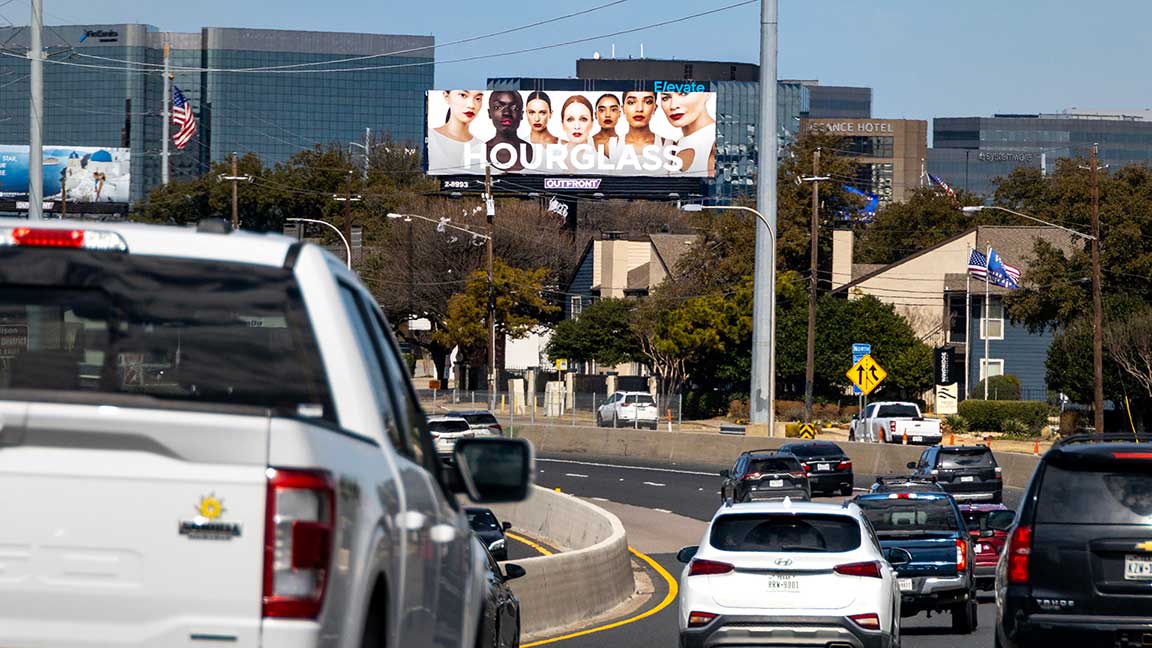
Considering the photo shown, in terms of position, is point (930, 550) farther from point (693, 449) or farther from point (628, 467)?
point (693, 449)

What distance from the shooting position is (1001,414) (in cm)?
6744

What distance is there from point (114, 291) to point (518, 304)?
282 ft

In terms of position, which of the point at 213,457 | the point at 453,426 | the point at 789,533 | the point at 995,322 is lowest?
the point at 453,426

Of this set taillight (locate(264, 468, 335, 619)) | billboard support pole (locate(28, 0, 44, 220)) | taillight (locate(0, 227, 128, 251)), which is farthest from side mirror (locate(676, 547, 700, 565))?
billboard support pole (locate(28, 0, 44, 220))

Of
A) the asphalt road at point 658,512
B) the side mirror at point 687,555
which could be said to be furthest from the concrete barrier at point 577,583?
the side mirror at point 687,555

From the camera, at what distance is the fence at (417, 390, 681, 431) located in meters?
69.8

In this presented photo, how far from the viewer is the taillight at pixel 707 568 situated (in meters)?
13.5

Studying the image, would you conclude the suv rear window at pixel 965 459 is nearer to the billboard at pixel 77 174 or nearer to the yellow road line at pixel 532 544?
the yellow road line at pixel 532 544

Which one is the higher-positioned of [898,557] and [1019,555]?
[1019,555]

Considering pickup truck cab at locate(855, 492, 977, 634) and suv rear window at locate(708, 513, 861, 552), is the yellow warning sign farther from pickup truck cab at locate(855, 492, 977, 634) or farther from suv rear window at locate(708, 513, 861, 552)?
suv rear window at locate(708, 513, 861, 552)

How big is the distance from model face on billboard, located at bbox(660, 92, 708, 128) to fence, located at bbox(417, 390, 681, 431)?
2812 cm

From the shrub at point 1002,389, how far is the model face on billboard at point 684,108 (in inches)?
1279

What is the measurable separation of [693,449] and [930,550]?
122ft

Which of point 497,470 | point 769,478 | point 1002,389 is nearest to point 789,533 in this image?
point 497,470
